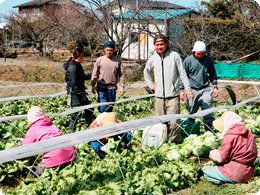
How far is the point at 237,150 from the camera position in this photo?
3.60 meters

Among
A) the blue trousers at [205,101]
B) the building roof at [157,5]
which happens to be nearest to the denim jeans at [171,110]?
the blue trousers at [205,101]

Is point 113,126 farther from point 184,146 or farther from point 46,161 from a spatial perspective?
point 184,146

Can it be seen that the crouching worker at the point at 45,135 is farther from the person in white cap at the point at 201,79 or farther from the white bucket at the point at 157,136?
the person in white cap at the point at 201,79

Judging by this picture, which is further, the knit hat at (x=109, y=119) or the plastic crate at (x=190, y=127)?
the plastic crate at (x=190, y=127)

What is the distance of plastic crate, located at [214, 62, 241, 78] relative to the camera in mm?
11703

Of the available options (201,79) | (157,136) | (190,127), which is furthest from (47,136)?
(201,79)

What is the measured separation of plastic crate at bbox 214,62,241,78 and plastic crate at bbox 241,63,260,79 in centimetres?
17

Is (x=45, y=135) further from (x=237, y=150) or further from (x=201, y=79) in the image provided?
(x=201, y=79)

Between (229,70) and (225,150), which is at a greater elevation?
(229,70)

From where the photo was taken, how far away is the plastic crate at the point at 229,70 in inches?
461

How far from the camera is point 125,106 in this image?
24.6 feet

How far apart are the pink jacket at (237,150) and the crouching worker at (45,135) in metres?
1.71

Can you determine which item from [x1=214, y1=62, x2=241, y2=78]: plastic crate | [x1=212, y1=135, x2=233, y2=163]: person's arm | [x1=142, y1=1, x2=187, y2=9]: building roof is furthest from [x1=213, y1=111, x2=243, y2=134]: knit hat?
[x1=214, y1=62, x2=241, y2=78]: plastic crate

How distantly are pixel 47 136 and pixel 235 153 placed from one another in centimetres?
201
